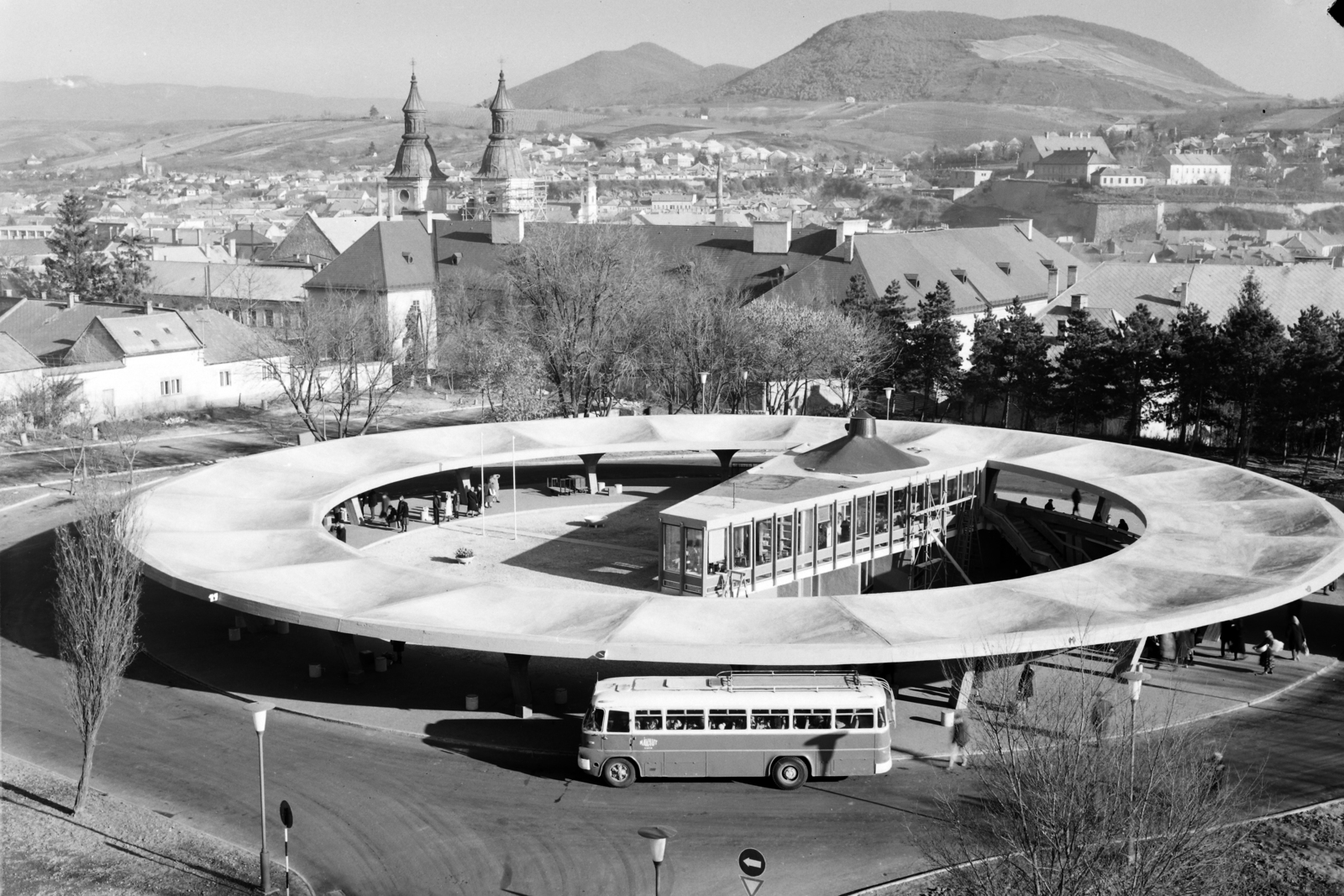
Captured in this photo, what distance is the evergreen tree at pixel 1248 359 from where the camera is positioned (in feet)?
171

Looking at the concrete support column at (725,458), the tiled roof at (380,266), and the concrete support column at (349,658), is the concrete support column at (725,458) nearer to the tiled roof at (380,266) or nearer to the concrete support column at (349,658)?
the concrete support column at (349,658)

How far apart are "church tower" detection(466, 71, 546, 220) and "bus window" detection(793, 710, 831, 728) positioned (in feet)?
359

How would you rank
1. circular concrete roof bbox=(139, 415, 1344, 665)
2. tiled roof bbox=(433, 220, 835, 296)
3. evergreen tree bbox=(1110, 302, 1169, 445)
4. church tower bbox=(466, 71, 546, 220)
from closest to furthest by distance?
circular concrete roof bbox=(139, 415, 1344, 665), evergreen tree bbox=(1110, 302, 1169, 445), tiled roof bbox=(433, 220, 835, 296), church tower bbox=(466, 71, 546, 220)

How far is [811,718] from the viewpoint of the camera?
25.8 meters

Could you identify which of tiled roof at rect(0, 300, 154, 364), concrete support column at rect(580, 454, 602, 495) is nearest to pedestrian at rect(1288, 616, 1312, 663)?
concrete support column at rect(580, 454, 602, 495)

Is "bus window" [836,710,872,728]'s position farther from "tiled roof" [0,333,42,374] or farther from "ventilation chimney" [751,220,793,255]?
"ventilation chimney" [751,220,793,255]

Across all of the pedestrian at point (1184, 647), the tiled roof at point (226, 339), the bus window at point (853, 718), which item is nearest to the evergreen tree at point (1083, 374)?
the pedestrian at point (1184, 647)

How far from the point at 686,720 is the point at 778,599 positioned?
5.78m

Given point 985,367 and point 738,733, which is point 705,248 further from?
point 738,733

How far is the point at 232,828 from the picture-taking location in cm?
2448

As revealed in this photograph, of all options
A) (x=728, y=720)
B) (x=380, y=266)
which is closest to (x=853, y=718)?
(x=728, y=720)

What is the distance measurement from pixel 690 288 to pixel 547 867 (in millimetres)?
50691

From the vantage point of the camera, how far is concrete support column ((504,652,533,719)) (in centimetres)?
2883

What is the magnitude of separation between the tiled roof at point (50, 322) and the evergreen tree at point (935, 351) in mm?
40262
